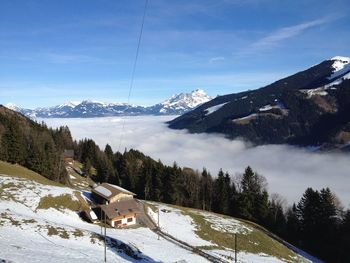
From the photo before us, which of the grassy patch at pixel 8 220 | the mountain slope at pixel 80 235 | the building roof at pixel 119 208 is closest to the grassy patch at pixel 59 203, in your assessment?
the mountain slope at pixel 80 235

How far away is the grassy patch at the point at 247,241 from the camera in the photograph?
85.0 m

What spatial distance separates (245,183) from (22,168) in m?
71.9

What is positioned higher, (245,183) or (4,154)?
(4,154)

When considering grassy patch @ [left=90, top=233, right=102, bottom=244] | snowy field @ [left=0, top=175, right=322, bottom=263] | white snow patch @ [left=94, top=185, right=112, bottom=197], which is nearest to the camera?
snowy field @ [left=0, top=175, right=322, bottom=263]

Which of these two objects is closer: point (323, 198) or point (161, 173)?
point (323, 198)

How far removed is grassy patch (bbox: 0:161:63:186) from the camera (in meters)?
103

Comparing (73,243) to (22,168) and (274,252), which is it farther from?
(22,168)

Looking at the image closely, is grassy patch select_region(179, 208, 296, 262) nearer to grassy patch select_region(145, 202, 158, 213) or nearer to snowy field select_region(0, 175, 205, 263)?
grassy patch select_region(145, 202, 158, 213)

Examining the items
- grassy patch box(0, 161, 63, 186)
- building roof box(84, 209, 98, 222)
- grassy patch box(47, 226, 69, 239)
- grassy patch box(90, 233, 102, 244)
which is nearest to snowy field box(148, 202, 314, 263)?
building roof box(84, 209, 98, 222)

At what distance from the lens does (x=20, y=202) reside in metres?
78.9

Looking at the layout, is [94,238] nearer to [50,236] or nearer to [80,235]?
[80,235]

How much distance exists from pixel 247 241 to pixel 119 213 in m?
30.2

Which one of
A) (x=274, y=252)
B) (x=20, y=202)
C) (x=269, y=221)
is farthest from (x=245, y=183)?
(x=20, y=202)

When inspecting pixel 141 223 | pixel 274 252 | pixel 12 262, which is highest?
pixel 12 262
